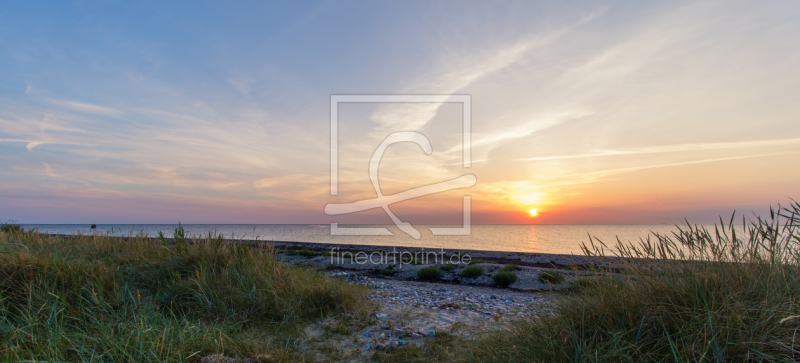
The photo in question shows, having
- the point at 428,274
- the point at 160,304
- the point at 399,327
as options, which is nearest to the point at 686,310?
the point at 399,327

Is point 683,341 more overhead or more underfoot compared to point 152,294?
more overhead

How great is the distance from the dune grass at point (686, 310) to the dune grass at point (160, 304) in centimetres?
313

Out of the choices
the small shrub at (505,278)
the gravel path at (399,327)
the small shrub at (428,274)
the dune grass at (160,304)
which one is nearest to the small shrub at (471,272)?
the small shrub at (505,278)

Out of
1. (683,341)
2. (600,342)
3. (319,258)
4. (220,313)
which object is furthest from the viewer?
(319,258)

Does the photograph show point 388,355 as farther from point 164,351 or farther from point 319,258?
point 319,258

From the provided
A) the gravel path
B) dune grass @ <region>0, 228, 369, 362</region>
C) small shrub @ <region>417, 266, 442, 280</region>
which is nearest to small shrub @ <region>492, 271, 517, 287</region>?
small shrub @ <region>417, 266, 442, 280</region>

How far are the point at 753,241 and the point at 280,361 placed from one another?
216 inches

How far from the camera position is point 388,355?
16.0ft

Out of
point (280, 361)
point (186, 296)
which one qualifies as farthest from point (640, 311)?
point (186, 296)

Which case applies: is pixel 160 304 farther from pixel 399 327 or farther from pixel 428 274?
pixel 428 274

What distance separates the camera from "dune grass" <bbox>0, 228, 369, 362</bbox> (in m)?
3.82

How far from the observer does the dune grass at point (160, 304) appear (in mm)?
3820

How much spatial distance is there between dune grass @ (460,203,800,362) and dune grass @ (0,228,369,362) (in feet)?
10.3

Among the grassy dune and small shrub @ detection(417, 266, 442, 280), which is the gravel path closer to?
the grassy dune
